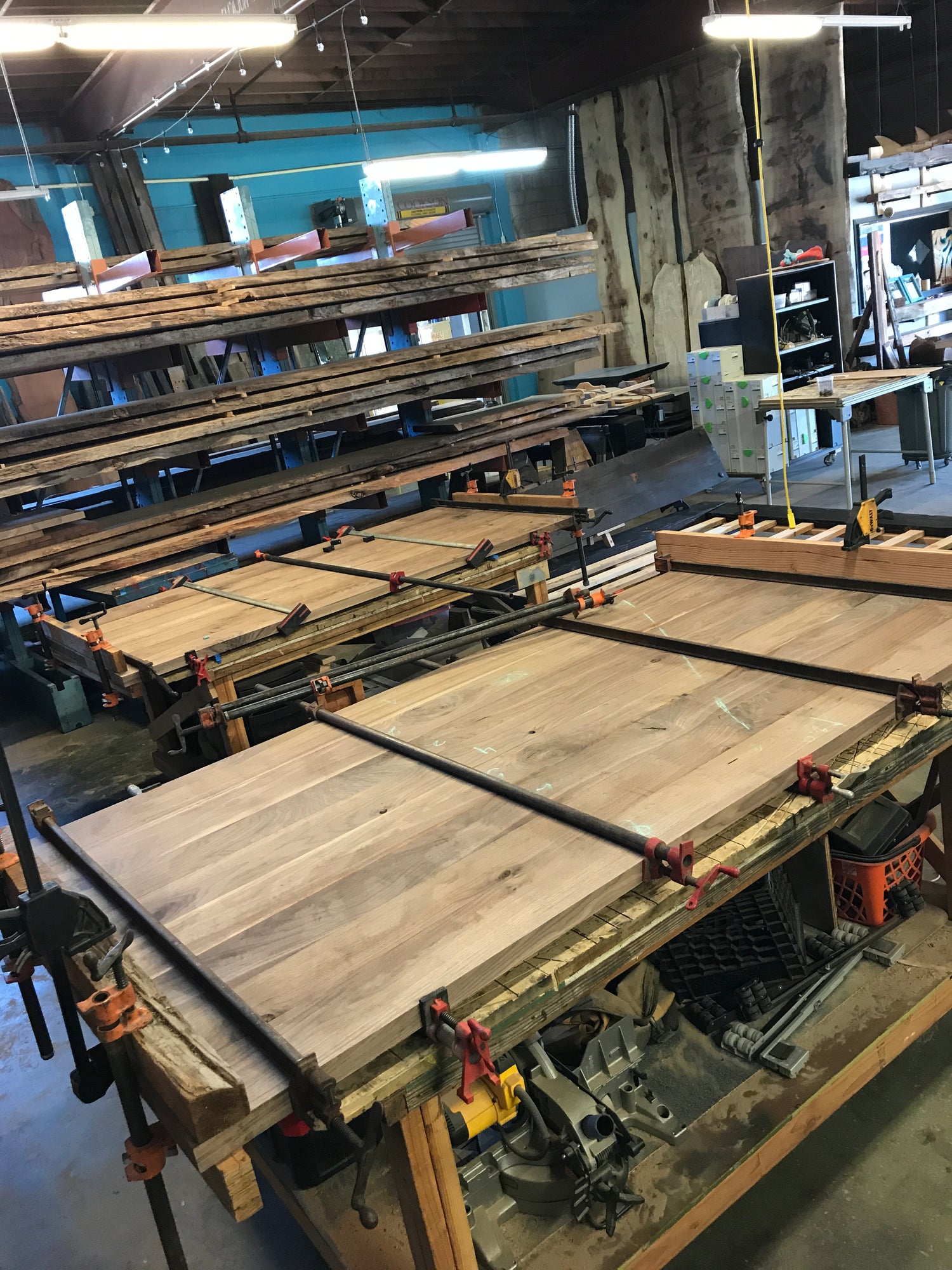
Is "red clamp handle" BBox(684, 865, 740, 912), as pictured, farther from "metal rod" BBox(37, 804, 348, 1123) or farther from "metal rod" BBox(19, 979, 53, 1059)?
"metal rod" BBox(19, 979, 53, 1059)

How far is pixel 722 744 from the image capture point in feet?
6.29

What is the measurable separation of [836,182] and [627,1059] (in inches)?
401

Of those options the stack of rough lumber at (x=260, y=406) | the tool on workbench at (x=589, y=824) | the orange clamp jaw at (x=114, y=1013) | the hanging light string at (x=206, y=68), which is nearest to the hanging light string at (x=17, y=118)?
the hanging light string at (x=206, y=68)

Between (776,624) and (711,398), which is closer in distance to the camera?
(776,624)

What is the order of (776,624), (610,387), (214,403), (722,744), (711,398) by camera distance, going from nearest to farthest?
(722,744) < (776,624) < (214,403) < (711,398) < (610,387)

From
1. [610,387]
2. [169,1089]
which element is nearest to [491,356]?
[610,387]

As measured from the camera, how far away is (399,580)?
12.4ft

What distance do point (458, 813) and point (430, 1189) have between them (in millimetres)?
653

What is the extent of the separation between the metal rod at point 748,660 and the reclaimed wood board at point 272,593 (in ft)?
4.30

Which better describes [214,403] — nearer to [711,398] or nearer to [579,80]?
[711,398]

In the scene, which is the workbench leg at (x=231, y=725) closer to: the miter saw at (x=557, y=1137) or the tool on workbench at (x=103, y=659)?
the tool on workbench at (x=103, y=659)

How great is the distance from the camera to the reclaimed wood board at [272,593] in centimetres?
366

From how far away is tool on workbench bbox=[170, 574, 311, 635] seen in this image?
3.63 meters

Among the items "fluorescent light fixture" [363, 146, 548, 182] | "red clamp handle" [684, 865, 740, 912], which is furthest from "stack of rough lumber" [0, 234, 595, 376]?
"red clamp handle" [684, 865, 740, 912]
